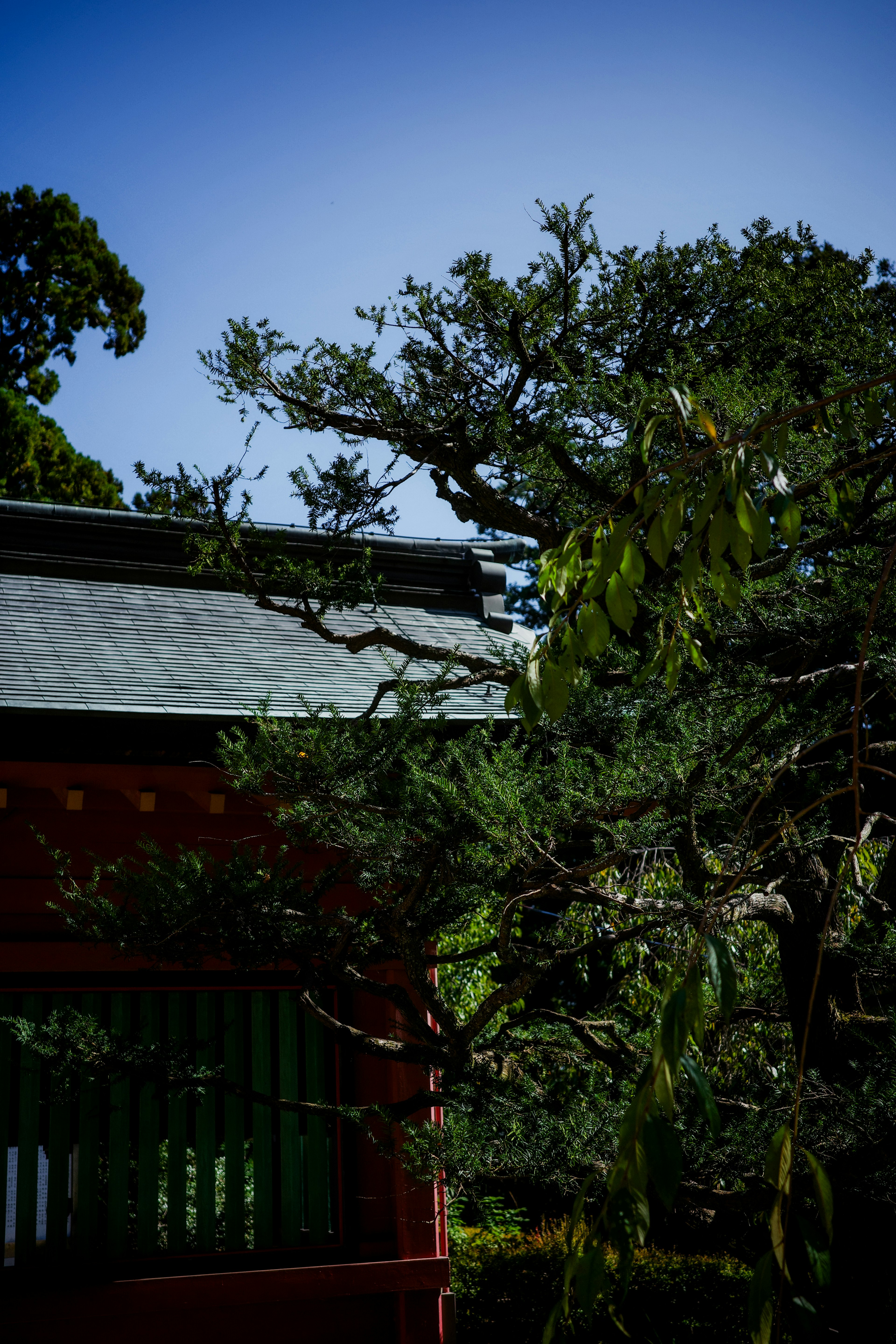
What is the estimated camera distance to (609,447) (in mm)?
3570

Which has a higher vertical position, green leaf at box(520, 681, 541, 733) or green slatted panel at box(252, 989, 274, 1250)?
green leaf at box(520, 681, 541, 733)

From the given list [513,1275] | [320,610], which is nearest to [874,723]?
[513,1275]

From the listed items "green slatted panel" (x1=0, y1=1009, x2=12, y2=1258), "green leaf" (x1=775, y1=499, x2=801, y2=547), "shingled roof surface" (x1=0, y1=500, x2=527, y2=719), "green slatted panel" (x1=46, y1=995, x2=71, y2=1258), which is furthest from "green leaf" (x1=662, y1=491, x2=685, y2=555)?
"green slatted panel" (x1=0, y1=1009, x2=12, y2=1258)

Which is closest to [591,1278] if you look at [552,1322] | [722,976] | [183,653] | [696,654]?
[552,1322]

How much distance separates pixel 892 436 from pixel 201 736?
8.76 feet

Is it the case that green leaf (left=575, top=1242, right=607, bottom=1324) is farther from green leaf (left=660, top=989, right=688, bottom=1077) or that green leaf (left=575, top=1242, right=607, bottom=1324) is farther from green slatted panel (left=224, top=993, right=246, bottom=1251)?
green slatted panel (left=224, top=993, right=246, bottom=1251)

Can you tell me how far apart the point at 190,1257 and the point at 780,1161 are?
3.71 m

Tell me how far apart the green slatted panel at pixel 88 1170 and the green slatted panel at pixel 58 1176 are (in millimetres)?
46

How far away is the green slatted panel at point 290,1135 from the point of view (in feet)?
14.0

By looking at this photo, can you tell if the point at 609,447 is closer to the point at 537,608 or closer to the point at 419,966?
the point at 419,966

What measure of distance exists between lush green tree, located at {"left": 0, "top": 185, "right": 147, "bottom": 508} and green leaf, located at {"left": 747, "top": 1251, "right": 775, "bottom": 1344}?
46.0 ft

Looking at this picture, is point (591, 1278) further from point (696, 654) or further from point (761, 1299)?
point (696, 654)

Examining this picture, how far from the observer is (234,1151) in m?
4.25

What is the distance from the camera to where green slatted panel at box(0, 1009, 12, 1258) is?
12.8 feet
